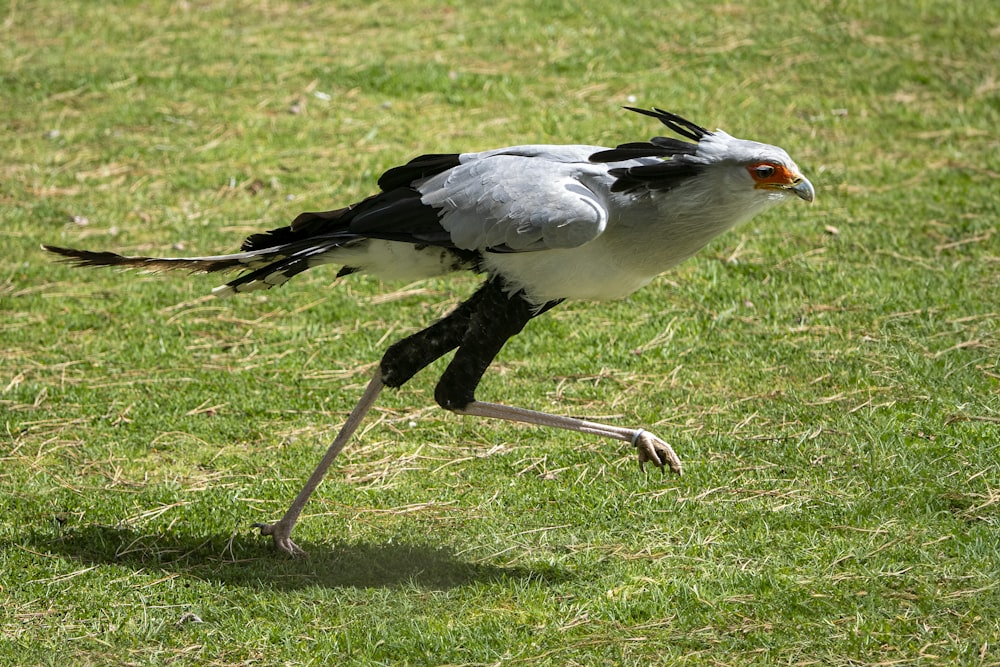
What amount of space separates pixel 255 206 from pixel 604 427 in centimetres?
416

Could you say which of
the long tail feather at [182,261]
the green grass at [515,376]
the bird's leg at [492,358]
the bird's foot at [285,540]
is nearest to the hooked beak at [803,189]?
the bird's leg at [492,358]

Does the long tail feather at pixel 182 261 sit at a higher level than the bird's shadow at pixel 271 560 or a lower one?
higher

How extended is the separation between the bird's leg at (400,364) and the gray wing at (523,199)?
33cm

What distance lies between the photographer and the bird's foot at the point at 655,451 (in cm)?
439

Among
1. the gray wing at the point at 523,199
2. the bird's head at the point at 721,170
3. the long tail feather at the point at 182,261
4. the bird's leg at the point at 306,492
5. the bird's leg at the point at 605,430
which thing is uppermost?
the bird's head at the point at 721,170

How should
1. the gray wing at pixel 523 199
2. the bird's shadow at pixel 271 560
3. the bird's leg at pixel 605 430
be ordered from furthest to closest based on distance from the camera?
the bird's leg at pixel 605 430 < the bird's shadow at pixel 271 560 < the gray wing at pixel 523 199

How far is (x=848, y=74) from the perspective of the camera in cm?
929

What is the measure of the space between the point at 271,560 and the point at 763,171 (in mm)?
2455

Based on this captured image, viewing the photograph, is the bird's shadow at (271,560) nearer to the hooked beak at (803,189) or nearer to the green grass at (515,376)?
the green grass at (515,376)

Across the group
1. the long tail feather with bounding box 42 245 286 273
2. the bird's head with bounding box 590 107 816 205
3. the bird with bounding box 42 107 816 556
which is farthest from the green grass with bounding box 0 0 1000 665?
the bird's head with bounding box 590 107 816 205

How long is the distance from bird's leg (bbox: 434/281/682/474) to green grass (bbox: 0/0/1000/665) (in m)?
0.37

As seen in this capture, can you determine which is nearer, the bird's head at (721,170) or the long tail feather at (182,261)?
the bird's head at (721,170)

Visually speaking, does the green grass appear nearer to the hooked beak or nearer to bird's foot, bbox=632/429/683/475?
bird's foot, bbox=632/429/683/475

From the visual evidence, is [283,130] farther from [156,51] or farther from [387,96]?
[156,51]
